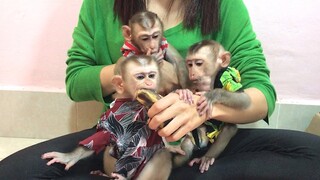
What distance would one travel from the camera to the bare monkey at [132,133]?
3.25ft

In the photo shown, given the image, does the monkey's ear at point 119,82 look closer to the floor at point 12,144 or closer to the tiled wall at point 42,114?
the tiled wall at point 42,114

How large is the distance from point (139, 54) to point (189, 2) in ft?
1.00

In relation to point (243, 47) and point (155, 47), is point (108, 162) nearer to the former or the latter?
→ point (155, 47)

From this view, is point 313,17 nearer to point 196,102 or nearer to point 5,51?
point 196,102

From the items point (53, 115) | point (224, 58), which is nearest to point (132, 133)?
point (224, 58)

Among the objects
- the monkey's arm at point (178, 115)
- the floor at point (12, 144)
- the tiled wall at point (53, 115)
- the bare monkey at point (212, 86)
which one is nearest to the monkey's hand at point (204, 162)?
the bare monkey at point (212, 86)

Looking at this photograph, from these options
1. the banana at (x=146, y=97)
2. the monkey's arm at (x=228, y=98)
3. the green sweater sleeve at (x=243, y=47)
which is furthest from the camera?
the green sweater sleeve at (x=243, y=47)

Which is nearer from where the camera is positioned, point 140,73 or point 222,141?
point 140,73

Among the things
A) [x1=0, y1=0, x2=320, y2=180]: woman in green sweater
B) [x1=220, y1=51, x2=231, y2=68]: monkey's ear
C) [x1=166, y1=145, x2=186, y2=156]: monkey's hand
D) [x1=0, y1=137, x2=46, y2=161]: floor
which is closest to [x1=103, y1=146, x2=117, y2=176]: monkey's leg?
[x1=0, y1=0, x2=320, y2=180]: woman in green sweater

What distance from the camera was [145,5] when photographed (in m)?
1.30

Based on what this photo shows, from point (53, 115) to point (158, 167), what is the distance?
0.83 meters

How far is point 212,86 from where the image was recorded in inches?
44.8

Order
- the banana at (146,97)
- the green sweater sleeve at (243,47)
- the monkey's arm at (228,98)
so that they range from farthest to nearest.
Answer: the green sweater sleeve at (243,47) → the monkey's arm at (228,98) → the banana at (146,97)

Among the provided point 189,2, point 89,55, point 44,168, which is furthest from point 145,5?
point 44,168
